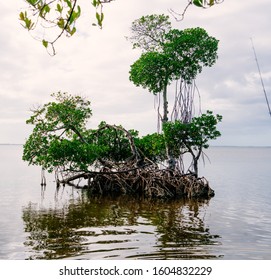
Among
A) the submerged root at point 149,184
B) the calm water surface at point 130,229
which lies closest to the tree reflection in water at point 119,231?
the calm water surface at point 130,229

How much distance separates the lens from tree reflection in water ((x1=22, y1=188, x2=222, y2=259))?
28.1 ft

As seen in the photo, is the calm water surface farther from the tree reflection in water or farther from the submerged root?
the submerged root

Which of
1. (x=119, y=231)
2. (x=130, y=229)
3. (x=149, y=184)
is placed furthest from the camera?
(x=149, y=184)

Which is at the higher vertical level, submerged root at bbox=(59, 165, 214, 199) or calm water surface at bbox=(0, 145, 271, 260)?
submerged root at bbox=(59, 165, 214, 199)

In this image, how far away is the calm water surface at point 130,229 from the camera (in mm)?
8641

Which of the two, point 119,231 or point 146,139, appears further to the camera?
point 146,139

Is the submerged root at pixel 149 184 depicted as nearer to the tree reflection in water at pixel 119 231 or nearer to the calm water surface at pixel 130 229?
the calm water surface at pixel 130 229

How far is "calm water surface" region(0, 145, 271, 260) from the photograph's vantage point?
864cm

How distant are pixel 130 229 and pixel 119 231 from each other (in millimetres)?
385

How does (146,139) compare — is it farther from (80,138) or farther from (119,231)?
(119,231)

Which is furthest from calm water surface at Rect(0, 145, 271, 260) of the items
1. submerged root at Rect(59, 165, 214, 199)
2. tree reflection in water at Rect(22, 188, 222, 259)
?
submerged root at Rect(59, 165, 214, 199)

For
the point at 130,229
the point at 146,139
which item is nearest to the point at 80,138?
the point at 146,139

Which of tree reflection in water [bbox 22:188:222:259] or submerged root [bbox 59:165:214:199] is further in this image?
submerged root [bbox 59:165:214:199]

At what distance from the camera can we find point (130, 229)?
1080 cm
